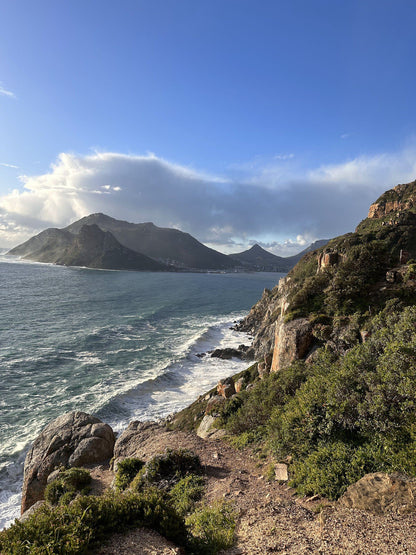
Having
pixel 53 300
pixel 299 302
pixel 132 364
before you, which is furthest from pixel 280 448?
pixel 53 300

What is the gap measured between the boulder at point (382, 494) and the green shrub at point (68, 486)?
11383mm

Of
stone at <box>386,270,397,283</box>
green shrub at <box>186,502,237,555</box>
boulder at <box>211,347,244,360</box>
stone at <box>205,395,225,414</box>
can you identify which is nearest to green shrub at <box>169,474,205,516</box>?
green shrub at <box>186,502,237,555</box>

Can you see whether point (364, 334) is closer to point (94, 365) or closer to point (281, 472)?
point (281, 472)

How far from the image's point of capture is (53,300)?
75.3 m

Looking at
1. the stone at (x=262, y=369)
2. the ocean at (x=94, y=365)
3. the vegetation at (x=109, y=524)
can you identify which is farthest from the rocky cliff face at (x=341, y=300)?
the ocean at (x=94, y=365)

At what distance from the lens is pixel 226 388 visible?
81.7 ft

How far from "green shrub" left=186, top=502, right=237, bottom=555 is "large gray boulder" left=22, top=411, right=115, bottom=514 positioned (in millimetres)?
10600

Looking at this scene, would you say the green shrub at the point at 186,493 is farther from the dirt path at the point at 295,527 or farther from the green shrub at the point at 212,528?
the green shrub at the point at 212,528

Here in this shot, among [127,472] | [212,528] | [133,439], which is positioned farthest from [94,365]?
[212,528]

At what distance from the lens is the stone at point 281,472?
392 inches

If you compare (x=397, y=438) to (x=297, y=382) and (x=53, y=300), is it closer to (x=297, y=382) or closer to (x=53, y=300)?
(x=297, y=382)

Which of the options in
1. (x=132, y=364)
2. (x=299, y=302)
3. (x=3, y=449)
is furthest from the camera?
(x=132, y=364)

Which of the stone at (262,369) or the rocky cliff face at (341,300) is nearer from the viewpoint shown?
the rocky cliff face at (341,300)

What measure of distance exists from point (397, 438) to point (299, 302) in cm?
1503
